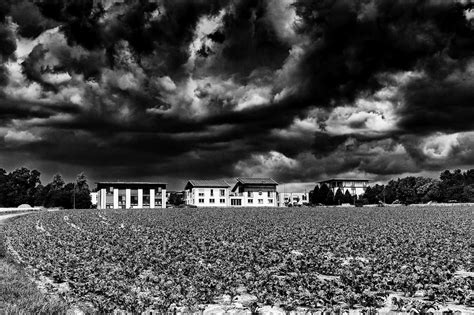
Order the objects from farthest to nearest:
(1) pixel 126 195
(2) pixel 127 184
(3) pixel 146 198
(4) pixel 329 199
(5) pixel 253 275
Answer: (4) pixel 329 199
(3) pixel 146 198
(2) pixel 127 184
(1) pixel 126 195
(5) pixel 253 275

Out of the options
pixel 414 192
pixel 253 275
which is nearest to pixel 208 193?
pixel 414 192

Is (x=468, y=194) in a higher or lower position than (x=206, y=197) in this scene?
lower

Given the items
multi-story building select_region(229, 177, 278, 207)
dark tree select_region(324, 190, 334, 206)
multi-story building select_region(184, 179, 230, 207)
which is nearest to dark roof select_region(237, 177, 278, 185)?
multi-story building select_region(229, 177, 278, 207)

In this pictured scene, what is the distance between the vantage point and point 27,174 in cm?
13750

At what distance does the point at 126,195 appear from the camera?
415 ft

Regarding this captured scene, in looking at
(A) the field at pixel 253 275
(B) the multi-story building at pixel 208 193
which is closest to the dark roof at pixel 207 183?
(B) the multi-story building at pixel 208 193

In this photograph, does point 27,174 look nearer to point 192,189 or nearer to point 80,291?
point 192,189

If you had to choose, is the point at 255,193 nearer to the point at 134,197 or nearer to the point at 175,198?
the point at 175,198

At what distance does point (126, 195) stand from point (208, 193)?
2890 cm

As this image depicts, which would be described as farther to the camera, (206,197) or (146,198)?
(206,197)

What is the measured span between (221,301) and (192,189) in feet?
447

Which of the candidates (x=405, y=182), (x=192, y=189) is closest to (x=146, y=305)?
(x=192, y=189)

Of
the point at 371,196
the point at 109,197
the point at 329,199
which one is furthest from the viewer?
the point at 371,196

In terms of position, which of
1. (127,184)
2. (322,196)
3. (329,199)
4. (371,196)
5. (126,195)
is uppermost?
(127,184)
